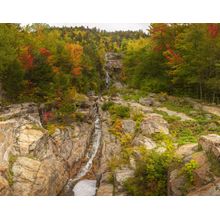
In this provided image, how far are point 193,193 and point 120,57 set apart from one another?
15659 mm

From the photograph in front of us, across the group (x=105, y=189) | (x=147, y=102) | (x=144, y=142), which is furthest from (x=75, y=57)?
(x=105, y=189)

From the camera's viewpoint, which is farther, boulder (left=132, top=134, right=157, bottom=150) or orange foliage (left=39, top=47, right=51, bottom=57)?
orange foliage (left=39, top=47, right=51, bottom=57)

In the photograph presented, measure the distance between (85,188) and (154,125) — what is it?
4322 millimetres

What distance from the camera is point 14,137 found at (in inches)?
542

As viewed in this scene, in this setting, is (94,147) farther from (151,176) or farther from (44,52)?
(151,176)

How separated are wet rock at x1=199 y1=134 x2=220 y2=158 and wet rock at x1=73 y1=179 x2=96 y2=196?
458 cm

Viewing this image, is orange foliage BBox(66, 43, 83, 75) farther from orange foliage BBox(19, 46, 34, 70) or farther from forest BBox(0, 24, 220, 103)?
orange foliage BBox(19, 46, 34, 70)

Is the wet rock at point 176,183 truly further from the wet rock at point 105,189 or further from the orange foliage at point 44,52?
the orange foliage at point 44,52

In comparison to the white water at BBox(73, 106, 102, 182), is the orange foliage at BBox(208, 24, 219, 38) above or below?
above

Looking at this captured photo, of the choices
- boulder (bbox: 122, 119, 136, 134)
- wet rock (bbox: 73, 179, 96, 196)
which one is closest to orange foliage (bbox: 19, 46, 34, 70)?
boulder (bbox: 122, 119, 136, 134)

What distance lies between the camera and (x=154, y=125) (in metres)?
15.3

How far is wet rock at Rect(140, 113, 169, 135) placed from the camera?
14.8m

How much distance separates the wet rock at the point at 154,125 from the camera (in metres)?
14.8

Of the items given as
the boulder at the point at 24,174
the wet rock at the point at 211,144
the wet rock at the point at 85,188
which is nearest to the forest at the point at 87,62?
the boulder at the point at 24,174
